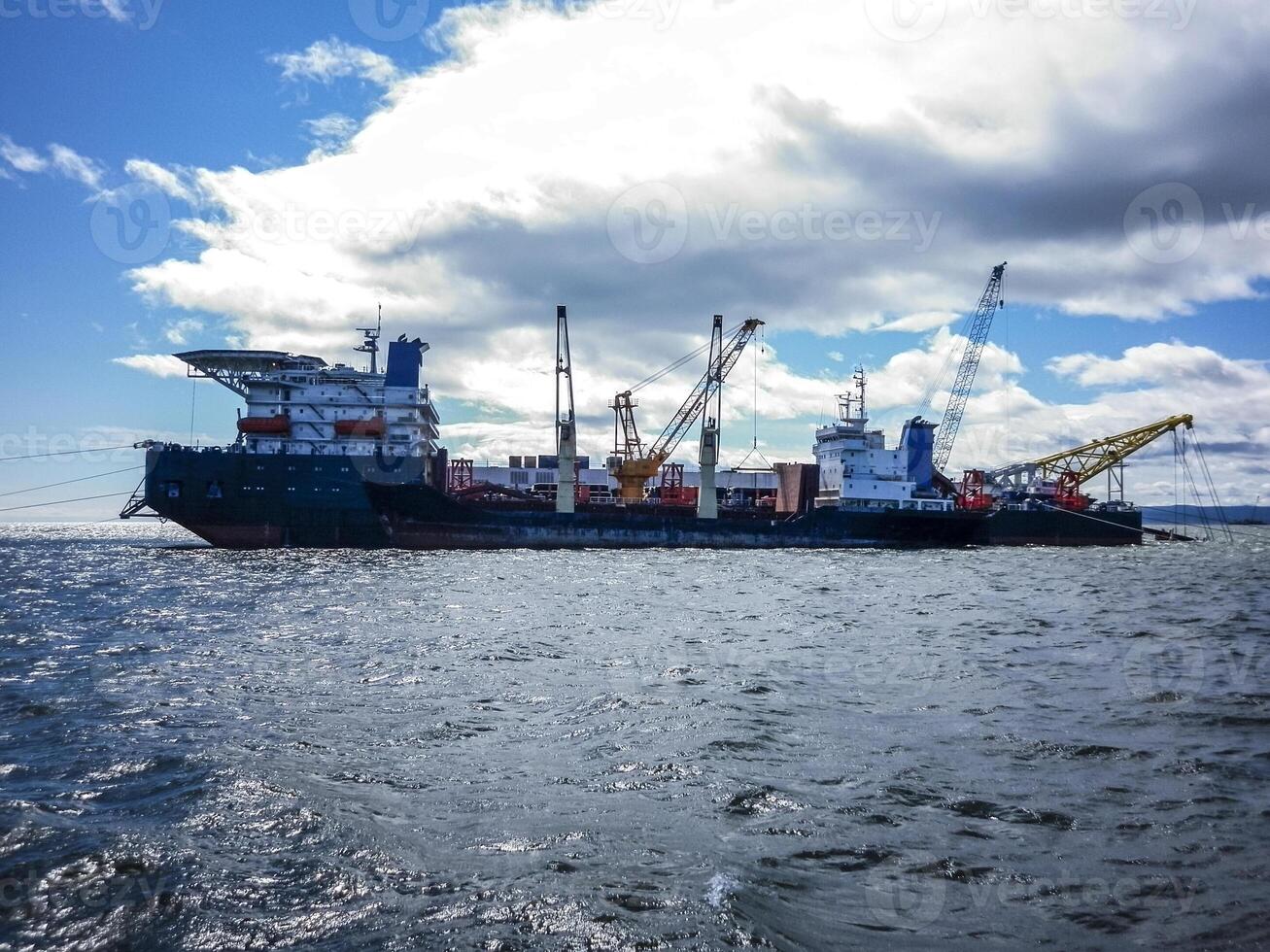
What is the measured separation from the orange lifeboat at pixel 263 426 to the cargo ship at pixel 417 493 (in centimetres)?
10

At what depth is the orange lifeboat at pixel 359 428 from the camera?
52.7m

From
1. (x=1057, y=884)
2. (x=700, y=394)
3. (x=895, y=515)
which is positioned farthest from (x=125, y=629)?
(x=700, y=394)

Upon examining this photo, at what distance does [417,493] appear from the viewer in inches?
1996

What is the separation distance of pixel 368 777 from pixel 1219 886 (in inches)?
272

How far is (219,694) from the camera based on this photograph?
37.3 ft

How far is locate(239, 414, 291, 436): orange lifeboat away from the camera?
51281mm

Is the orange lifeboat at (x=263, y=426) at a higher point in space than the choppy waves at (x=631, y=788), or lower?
higher

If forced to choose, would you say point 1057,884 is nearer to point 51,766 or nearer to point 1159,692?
point 1159,692

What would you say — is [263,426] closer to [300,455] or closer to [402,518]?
[300,455]
